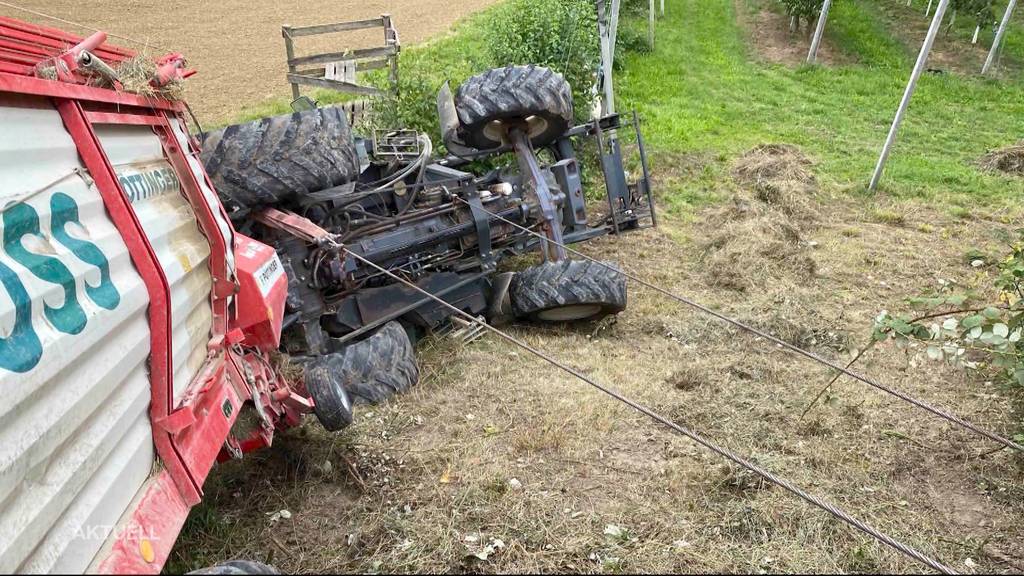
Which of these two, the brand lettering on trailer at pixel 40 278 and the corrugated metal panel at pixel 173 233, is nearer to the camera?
the brand lettering on trailer at pixel 40 278

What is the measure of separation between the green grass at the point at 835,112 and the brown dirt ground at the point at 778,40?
19.0 inches

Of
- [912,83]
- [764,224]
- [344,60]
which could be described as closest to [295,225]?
[764,224]

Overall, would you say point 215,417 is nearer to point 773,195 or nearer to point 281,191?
point 281,191

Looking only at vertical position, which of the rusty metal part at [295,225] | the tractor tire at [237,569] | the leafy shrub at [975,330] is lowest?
the leafy shrub at [975,330]

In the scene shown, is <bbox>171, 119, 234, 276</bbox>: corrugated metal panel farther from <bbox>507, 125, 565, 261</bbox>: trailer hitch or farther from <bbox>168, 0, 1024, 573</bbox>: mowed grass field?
<bbox>507, 125, 565, 261</bbox>: trailer hitch

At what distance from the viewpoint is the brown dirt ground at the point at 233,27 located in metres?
12.6

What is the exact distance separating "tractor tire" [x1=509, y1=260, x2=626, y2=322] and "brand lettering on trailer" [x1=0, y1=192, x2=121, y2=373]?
3.34m

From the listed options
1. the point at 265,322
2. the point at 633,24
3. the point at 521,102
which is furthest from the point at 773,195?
the point at 633,24

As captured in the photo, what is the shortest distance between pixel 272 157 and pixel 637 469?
260 centimetres

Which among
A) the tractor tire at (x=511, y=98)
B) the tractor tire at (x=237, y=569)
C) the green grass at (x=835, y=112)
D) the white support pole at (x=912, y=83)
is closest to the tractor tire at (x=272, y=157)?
the tractor tire at (x=511, y=98)

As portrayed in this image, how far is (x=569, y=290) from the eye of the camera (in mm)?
4852

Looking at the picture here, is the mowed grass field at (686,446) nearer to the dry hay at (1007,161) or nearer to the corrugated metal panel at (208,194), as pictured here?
the corrugated metal panel at (208,194)

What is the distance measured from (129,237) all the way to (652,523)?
7.08ft

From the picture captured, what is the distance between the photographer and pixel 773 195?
316 inches
